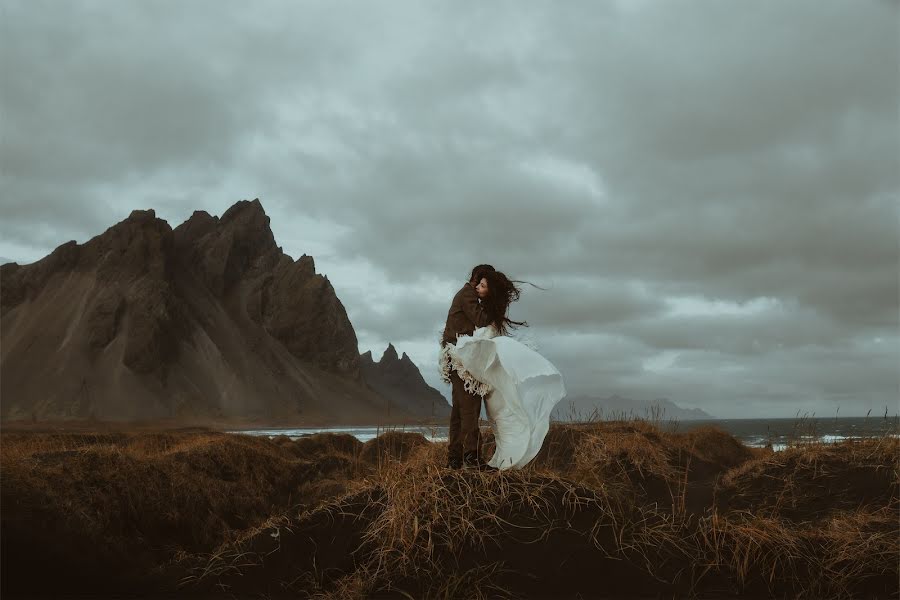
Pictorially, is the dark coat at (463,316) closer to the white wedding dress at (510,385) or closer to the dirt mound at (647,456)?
the white wedding dress at (510,385)

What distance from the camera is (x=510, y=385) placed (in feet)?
28.4

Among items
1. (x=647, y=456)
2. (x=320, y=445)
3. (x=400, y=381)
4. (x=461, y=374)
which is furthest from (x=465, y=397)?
(x=400, y=381)

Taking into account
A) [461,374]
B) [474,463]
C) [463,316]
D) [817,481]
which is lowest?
[817,481]

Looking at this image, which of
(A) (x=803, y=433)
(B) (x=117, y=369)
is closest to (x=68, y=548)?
(A) (x=803, y=433)

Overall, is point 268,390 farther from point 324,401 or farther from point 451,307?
point 451,307

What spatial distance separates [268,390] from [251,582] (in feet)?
412

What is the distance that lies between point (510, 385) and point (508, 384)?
0.03 m

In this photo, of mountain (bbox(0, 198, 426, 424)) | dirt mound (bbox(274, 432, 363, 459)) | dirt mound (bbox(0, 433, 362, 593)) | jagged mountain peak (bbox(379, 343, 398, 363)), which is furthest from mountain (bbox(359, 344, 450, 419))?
dirt mound (bbox(0, 433, 362, 593))

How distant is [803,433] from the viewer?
1756 centimetres

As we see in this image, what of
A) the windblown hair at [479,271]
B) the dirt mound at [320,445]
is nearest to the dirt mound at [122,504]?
the windblown hair at [479,271]

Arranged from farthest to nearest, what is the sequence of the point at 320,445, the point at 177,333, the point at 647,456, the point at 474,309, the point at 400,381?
1. the point at 400,381
2. the point at 177,333
3. the point at 320,445
4. the point at 647,456
5. the point at 474,309

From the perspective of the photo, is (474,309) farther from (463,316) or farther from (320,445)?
(320,445)

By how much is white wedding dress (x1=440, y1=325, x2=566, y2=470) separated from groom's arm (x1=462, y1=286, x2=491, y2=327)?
0.13 m

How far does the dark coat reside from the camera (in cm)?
891
